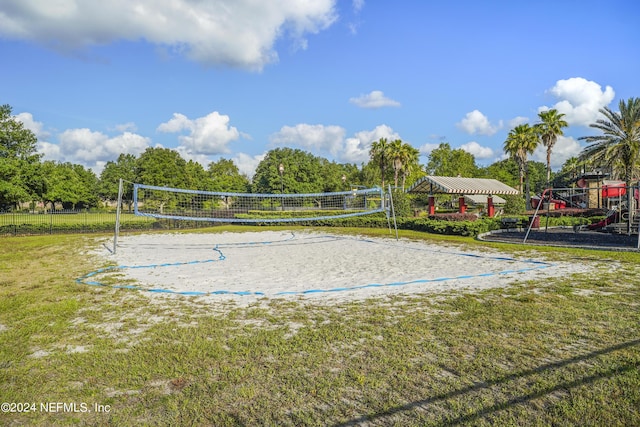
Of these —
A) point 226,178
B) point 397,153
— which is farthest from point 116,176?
point 397,153

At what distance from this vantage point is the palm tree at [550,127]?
37344 mm

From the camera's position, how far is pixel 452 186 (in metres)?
23.4

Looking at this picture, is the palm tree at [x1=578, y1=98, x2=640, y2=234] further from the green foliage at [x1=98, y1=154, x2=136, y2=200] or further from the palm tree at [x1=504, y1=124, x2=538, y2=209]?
the green foliage at [x1=98, y1=154, x2=136, y2=200]

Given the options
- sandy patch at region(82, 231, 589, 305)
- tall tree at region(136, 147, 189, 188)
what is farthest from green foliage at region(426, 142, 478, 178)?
sandy patch at region(82, 231, 589, 305)

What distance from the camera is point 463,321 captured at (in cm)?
476

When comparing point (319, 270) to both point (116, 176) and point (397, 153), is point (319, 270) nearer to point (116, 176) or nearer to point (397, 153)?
point (397, 153)

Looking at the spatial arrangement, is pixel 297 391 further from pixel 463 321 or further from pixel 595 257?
pixel 595 257

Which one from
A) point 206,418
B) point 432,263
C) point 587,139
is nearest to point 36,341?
point 206,418

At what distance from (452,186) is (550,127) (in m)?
21.2

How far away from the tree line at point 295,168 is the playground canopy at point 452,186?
9.01 feet

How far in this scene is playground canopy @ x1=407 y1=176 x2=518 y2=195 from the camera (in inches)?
914

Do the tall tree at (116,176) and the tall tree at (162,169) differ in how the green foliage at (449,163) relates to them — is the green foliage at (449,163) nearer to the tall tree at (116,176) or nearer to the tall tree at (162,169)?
the tall tree at (162,169)

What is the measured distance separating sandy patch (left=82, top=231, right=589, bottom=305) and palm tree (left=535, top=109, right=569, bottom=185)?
3225 cm

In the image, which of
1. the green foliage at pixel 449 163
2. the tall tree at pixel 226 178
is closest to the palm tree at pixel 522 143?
the green foliage at pixel 449 163
